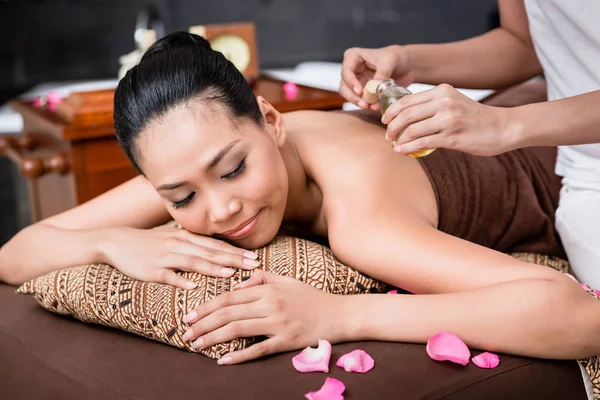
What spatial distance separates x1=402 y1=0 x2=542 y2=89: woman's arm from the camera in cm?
203

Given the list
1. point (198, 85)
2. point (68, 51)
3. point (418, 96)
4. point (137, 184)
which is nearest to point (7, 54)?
point (68, 51)

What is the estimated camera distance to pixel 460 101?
131 centimetres

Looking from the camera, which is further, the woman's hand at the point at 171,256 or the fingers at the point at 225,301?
the woman's hand at the point at 171,256

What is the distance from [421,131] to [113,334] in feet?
2.20

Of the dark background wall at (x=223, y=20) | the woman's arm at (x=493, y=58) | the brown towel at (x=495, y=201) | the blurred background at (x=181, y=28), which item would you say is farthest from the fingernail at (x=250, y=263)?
the dark background wall at (x=223, y=20)

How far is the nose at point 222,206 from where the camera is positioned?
145 cm

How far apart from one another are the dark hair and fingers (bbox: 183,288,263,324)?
1.06ft

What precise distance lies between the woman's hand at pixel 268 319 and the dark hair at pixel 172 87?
13.2 inches

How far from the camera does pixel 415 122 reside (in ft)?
4.29

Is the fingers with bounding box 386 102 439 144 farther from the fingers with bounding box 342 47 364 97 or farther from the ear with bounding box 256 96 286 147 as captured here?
the fingers with bounding box 342 47 364 97

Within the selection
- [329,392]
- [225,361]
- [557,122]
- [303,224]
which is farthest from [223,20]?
[329,392]

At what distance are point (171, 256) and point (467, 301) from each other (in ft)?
1.81

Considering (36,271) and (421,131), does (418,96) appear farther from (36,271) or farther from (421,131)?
(36,271)

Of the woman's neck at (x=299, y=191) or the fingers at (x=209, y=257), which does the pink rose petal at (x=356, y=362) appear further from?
the woman's neck at (x=299, y=191)
